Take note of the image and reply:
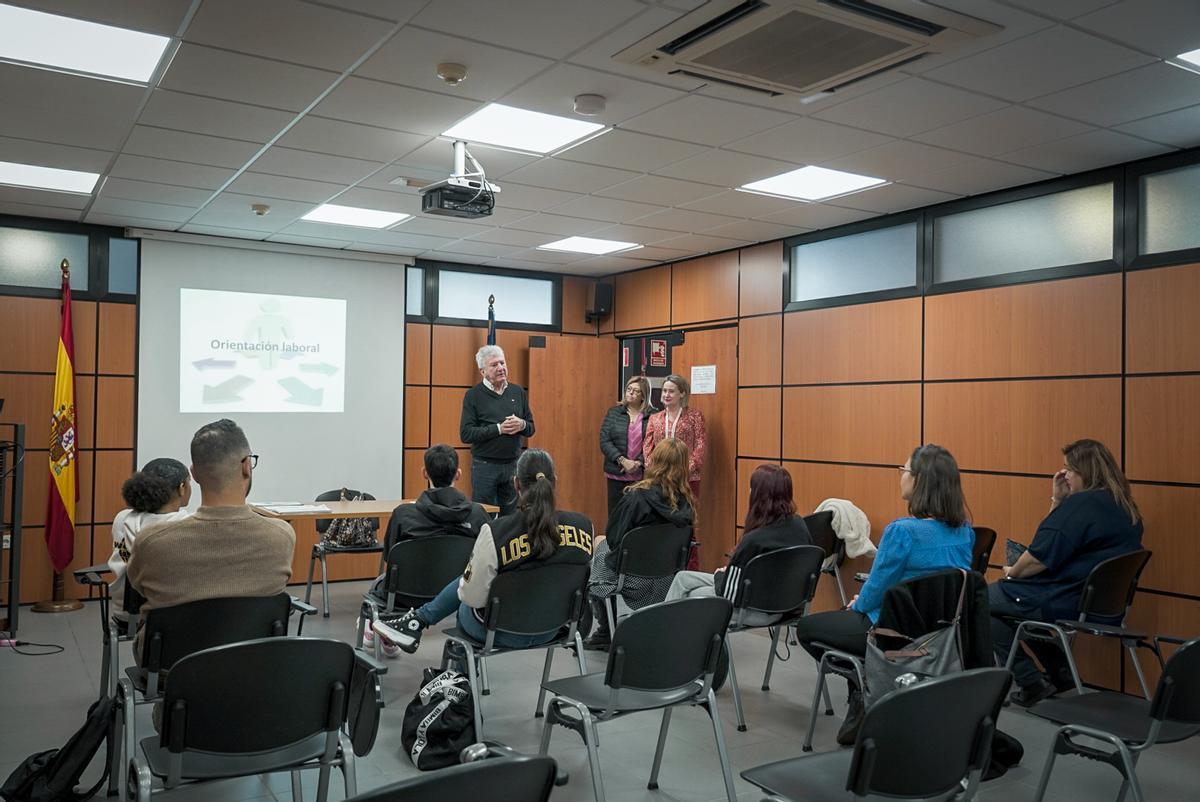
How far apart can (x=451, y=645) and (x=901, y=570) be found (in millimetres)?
1823

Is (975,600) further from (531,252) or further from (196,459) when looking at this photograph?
(531,252)

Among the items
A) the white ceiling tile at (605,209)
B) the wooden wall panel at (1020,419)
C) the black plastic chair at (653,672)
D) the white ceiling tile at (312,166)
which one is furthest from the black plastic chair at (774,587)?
the white ceiling tile at (312,166)

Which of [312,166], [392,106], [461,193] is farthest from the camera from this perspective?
[312,166]

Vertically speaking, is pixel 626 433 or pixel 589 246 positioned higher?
pixel 589 246

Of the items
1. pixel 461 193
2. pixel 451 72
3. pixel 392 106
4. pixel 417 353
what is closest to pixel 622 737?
pixel 461 193

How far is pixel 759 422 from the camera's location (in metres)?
7.06

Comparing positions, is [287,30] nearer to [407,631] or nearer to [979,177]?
[407,631]

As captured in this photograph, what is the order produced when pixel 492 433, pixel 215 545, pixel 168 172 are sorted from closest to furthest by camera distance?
pixel 215 545 < pixel 168 172 < pixel 492 433

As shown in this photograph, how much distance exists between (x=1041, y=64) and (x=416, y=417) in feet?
19.2

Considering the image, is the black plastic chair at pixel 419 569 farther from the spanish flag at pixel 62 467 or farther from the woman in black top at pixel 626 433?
the woman in black top at pixel 626 433

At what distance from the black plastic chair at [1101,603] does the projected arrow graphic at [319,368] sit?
556 centimetres

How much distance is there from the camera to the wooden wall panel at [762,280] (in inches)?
273

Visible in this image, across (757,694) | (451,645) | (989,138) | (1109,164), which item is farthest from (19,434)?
(1109,164)

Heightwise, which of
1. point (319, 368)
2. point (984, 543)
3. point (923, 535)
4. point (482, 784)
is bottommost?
point (984, 543)
